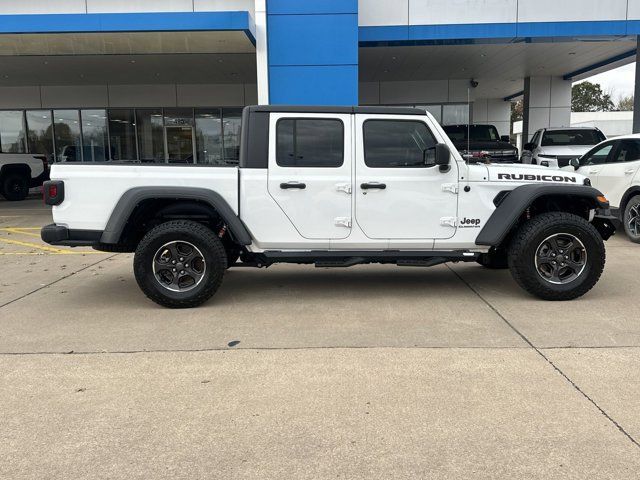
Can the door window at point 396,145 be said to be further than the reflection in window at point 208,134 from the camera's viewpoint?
No

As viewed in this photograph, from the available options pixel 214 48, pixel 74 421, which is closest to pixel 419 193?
pixel 74 421

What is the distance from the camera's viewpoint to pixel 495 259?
6695 millimetres

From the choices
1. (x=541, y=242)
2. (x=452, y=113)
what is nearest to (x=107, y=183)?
(x=541, y=242)

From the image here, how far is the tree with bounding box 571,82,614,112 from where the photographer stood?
3225 inches

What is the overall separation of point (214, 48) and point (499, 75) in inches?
482

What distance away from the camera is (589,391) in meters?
3.49

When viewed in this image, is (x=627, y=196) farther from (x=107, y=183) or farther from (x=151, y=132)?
(x=151, y=132)

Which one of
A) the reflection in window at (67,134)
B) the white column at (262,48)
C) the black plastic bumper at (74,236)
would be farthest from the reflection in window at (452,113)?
the black plastic bumper at (74,236)

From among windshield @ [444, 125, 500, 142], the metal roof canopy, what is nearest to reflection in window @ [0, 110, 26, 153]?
the metal roof canopy

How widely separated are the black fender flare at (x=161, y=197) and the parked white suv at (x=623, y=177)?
22.2 feet

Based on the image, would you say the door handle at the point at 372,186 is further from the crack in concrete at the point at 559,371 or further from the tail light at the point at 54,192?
the tail light at the point at 54,192

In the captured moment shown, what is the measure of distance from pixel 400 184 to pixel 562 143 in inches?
433

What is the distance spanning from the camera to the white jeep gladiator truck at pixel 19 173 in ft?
58.3

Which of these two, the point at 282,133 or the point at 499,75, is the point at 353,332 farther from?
the point at 499,75
